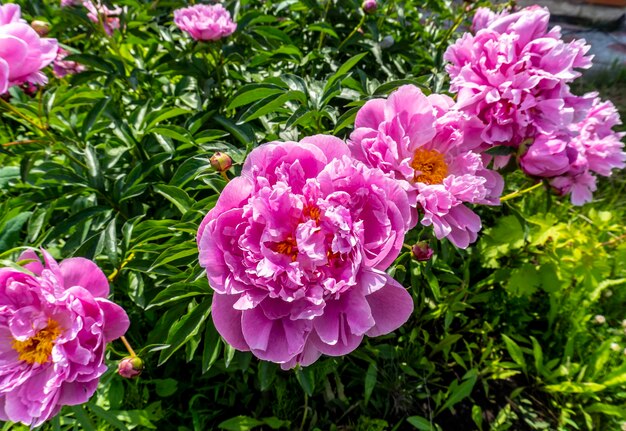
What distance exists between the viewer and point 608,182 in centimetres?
289

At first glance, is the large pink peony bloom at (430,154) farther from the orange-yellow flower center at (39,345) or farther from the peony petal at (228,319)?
the orange-yellow flower center at (39,345)

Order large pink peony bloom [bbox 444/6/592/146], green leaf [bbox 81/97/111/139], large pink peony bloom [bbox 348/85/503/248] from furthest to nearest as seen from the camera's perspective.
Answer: green leaf [bbox 81/97/111/139]
large pink peony bloom [bbox 444/6/592/146]
large pink peony bloom [bbox 348/85/503/248]

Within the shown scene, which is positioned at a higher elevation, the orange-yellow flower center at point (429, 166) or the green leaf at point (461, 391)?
the orange-yellow flower center at point (429, 166)

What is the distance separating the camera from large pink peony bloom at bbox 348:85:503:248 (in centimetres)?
92

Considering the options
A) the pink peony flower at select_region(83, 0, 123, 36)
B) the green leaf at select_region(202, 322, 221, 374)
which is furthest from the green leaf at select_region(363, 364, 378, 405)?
the pink peony flower at select_region(83, 0, 123, 36)

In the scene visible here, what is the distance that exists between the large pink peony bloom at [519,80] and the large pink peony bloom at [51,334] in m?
0.85

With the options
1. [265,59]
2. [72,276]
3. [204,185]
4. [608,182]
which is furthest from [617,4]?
[72,276]

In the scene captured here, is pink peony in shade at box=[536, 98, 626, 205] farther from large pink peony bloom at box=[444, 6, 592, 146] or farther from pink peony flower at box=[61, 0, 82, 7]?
pink peony flower at box=[61, 0, 82, 7]

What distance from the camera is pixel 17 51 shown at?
102 cm

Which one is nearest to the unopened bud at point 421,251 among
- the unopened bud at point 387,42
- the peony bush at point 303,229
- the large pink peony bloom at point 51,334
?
the peony bush at point 303,229

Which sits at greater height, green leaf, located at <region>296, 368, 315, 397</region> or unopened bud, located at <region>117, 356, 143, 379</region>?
unopened bud, located at <region>117, 356, 143, 379</region>

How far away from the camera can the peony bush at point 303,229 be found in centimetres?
82

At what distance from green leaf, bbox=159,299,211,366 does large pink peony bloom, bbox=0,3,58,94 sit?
594 mm

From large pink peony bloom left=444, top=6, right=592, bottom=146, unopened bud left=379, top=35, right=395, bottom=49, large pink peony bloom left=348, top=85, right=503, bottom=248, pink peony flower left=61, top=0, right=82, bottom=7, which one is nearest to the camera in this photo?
large pink peony bloom left=348, top=85, right=503, bottom=248
